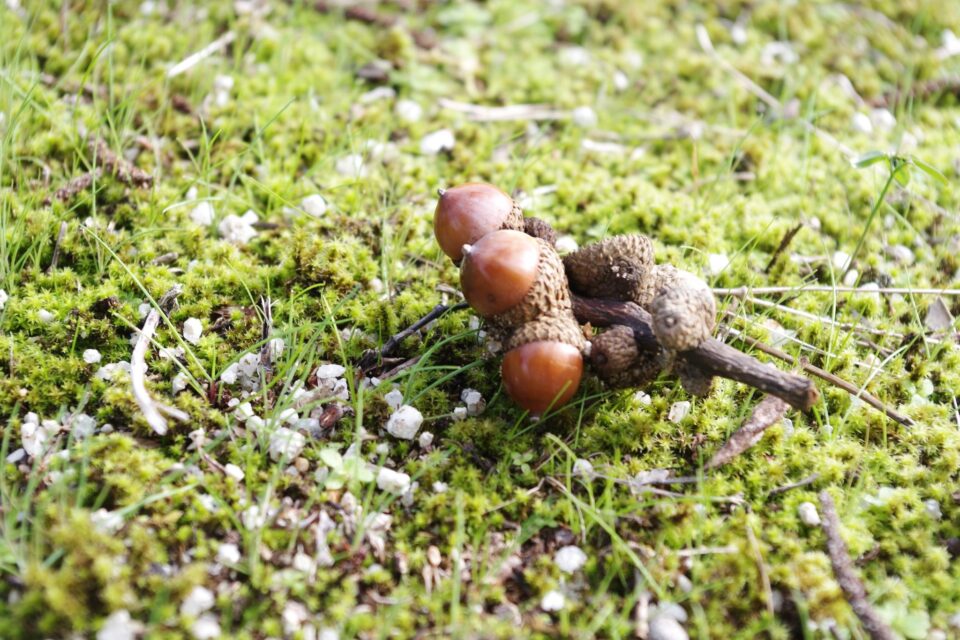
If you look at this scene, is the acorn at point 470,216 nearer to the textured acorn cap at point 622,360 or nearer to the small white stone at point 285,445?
the textured acorn cap at point 622,360

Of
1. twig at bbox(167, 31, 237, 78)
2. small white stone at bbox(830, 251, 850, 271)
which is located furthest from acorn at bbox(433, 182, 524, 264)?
twig at bbox(167, 31, 237, 78)

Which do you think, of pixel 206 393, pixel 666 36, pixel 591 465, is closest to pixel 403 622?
pixel 591 465

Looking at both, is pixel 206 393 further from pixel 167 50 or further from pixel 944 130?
pixel 944 130

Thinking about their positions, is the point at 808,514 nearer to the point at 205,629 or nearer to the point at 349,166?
the point at 205,629

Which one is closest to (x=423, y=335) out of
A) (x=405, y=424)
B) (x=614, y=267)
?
(x=405, y=424)

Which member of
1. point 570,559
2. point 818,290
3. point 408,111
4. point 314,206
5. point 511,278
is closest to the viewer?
point 570,559

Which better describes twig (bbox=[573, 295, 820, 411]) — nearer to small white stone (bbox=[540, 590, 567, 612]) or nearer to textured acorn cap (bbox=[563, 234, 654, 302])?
textured acorn cap (bbox=[563, 234, 654, 302])
